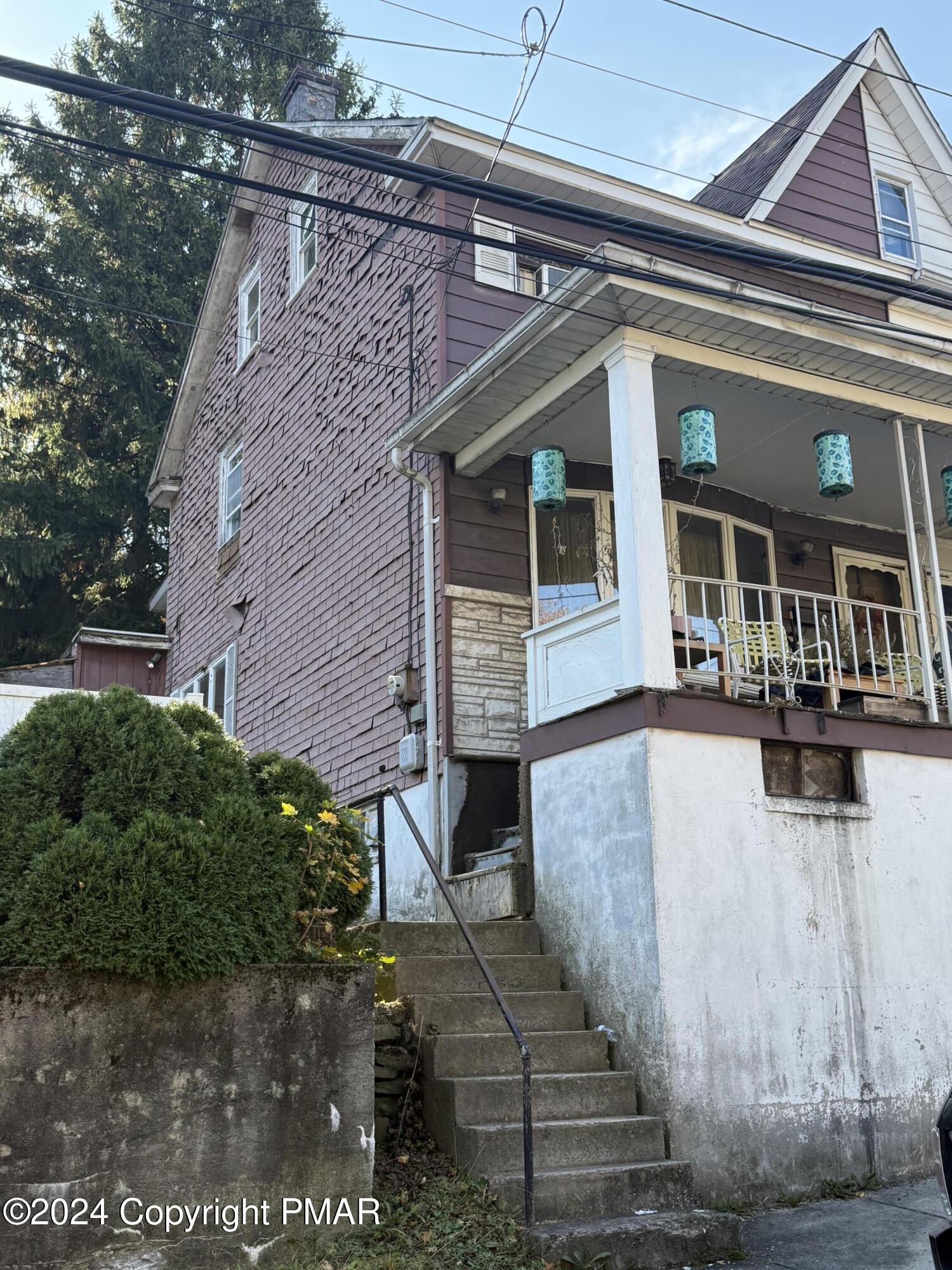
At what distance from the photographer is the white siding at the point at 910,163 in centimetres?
1377

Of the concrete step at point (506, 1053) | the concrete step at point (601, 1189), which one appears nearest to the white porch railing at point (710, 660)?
the concrete step at point (506, 1053)

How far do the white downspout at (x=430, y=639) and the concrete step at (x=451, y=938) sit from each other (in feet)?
5.78

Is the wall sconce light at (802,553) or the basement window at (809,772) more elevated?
the wall sconce light at (802,553)

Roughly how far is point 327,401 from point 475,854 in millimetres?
5548

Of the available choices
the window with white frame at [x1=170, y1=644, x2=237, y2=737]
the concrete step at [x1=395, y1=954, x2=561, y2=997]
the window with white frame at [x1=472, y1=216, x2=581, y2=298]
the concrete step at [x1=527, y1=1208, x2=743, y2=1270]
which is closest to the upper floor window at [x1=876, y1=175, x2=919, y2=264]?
the window with white frame at [x1=472, y1=216, x2=581, y2=298]

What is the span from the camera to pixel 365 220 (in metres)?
12.5

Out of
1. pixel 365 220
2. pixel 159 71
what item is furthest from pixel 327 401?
pixel 159 71

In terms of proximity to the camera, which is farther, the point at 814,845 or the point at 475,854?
the point at 475,854

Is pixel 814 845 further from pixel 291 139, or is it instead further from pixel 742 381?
pixel 291 139

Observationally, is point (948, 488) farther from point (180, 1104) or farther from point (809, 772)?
point (180, 1104)

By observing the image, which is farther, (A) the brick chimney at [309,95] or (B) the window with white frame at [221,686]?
(A) the brick chimney at [309,95]

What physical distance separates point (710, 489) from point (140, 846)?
279 inches

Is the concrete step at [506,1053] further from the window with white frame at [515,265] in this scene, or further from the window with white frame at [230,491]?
the window with white frame at [230,491]

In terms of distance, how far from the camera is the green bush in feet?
17.2
